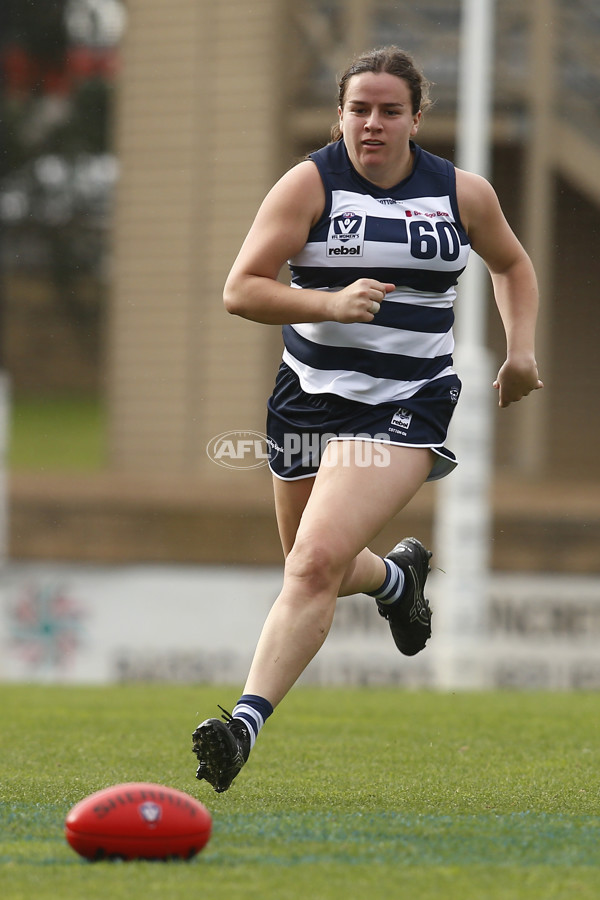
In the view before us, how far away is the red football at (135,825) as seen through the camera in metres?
3.03

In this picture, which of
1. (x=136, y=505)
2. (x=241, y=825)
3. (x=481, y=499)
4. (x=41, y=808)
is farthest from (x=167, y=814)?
(x=136, y=505)

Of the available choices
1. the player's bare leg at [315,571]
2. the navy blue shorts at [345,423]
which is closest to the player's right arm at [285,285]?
the navy blue shorts at [345,423]

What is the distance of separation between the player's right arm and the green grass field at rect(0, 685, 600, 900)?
1232 millimetres

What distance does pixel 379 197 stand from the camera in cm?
405

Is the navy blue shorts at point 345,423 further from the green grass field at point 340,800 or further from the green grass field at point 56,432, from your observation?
the green grass field at point 56,432

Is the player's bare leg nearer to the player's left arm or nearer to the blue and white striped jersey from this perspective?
the blue and white striped jersey

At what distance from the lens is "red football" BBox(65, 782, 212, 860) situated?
9.95 feet

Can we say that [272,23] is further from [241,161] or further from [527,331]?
[527,331]

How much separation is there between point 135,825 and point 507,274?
6.84 feet

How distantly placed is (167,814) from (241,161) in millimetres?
10091

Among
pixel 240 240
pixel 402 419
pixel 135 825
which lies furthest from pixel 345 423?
pixel 240 240

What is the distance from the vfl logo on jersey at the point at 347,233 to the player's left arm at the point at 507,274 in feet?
1.14

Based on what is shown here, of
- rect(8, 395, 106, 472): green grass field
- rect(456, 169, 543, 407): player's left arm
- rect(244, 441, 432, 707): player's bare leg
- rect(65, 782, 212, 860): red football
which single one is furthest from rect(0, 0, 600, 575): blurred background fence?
rect(65, 782, 212, 860): red football

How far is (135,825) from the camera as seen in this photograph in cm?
304
